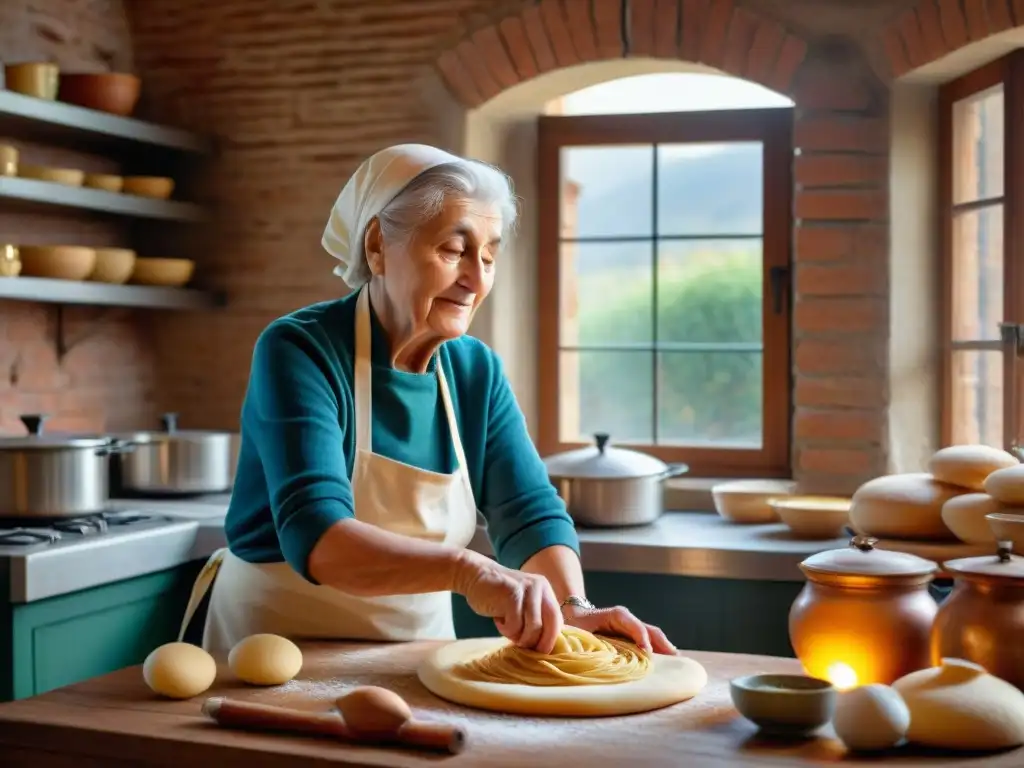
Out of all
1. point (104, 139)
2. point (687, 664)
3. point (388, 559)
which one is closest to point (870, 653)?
point (687, 664)

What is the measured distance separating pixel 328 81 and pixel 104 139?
2.17ft

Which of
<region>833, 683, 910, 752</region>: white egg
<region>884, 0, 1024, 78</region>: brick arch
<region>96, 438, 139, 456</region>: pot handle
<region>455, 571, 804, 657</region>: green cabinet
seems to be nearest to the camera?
<region>833, 683, 910, 752</region>: white egg

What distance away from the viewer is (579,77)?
365 centimetres

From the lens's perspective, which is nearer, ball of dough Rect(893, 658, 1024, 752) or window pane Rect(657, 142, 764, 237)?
ball of dough Rect(893, 658, 1024, 752)

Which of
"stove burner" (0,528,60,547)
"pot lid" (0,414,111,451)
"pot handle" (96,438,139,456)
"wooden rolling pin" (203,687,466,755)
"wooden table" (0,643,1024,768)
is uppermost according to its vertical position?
"pot lid" (0,414,111,451)

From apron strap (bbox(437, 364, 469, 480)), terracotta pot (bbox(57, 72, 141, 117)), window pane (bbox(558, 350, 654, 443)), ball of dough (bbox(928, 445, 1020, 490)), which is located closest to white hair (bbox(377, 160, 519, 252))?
apron strap (bbox(437, 364, 469, 480))

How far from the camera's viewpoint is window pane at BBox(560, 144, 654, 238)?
3.75 meters

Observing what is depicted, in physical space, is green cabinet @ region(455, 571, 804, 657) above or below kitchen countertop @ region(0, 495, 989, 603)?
below

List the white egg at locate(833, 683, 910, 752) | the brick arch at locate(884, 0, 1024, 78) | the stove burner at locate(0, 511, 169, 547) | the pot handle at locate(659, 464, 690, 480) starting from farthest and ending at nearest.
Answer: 1. the pot handle at locate(659, 464, 690, 480)
2. the brick arch at locate(884, 0, 1024, 78)
3. the stove burner at locate(0, 511, 169, 547)
4. the white egg at locate(833, 683, 910, 752)

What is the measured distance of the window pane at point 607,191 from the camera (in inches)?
148

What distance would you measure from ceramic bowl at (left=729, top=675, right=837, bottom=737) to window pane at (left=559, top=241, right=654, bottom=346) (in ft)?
7.46

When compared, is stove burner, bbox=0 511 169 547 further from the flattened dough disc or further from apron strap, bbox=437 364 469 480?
the flattened dough disc

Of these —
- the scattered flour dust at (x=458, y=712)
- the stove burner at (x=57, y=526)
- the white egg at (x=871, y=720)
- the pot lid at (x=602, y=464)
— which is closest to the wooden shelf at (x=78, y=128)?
the stove burner at (x=57, y=526)

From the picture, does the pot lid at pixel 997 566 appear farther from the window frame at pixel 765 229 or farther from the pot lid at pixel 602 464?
the window frame at pixel 765 229
